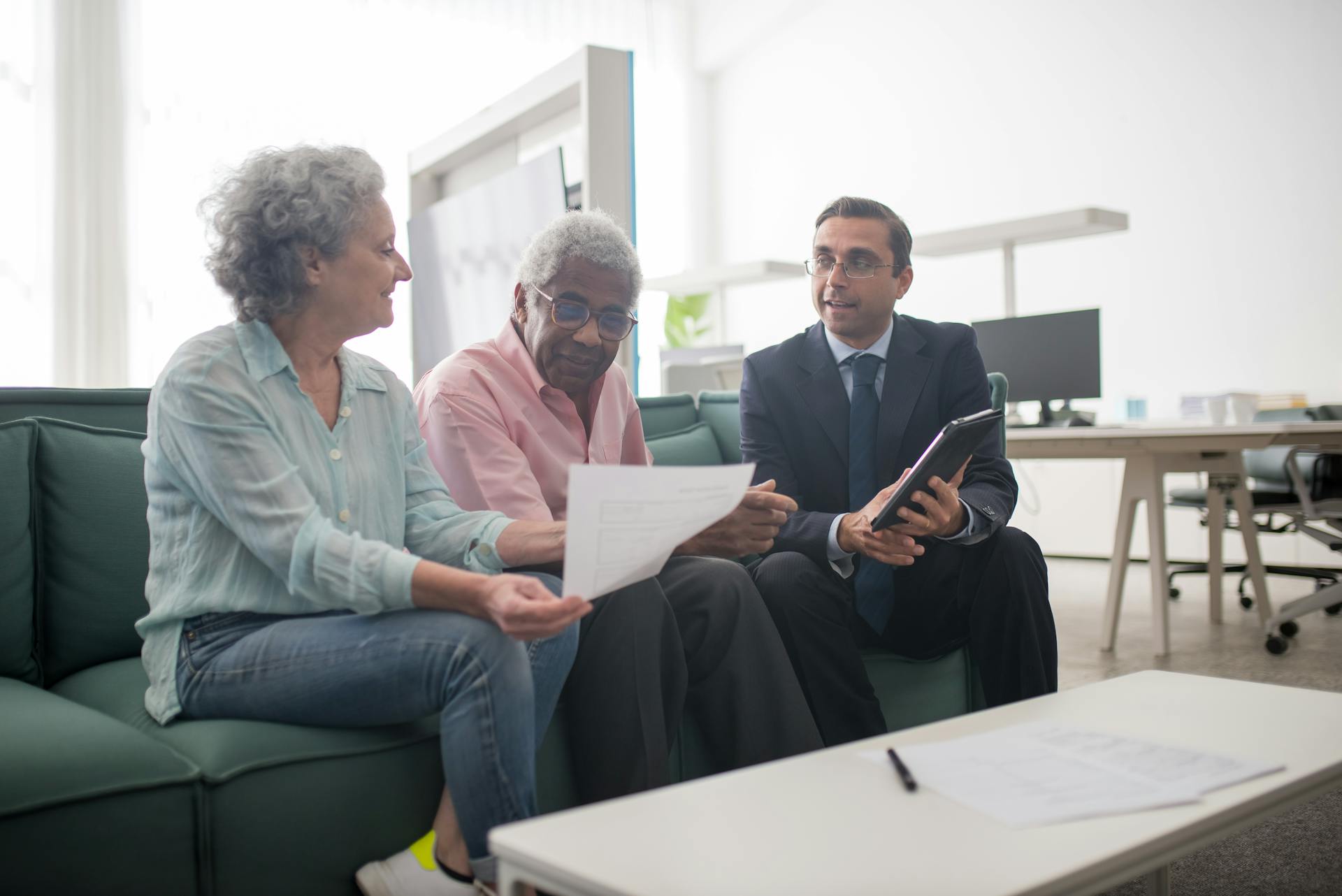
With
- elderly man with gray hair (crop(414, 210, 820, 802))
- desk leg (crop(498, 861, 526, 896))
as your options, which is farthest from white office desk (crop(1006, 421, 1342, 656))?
desk leg (crop(498, 861, 526, 896))

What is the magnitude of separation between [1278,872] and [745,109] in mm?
6769

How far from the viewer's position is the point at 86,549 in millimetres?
1553

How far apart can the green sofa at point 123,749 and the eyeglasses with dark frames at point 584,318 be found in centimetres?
62

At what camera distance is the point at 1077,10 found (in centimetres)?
577

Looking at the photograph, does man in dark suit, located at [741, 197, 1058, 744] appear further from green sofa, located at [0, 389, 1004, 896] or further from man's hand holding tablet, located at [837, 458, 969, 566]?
green sofa, located at [0, 389, 1004, 896]

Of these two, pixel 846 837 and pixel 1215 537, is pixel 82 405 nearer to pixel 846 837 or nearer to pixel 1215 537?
pixel 846 837

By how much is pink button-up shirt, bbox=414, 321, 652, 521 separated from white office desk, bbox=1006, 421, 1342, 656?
7.03ft

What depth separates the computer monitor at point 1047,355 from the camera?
13.7ft

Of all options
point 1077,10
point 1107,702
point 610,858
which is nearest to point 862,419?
point 1107,702

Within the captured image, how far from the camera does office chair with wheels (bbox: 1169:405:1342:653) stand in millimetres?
3434

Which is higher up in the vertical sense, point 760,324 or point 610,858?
point 760,324

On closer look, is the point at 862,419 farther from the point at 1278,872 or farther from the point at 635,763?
the point at 1278,872

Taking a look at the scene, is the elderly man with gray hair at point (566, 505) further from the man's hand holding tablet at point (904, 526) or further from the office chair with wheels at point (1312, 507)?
the office chair with wheels at point (1312, 507)

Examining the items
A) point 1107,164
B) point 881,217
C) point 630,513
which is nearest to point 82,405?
point 630,513
